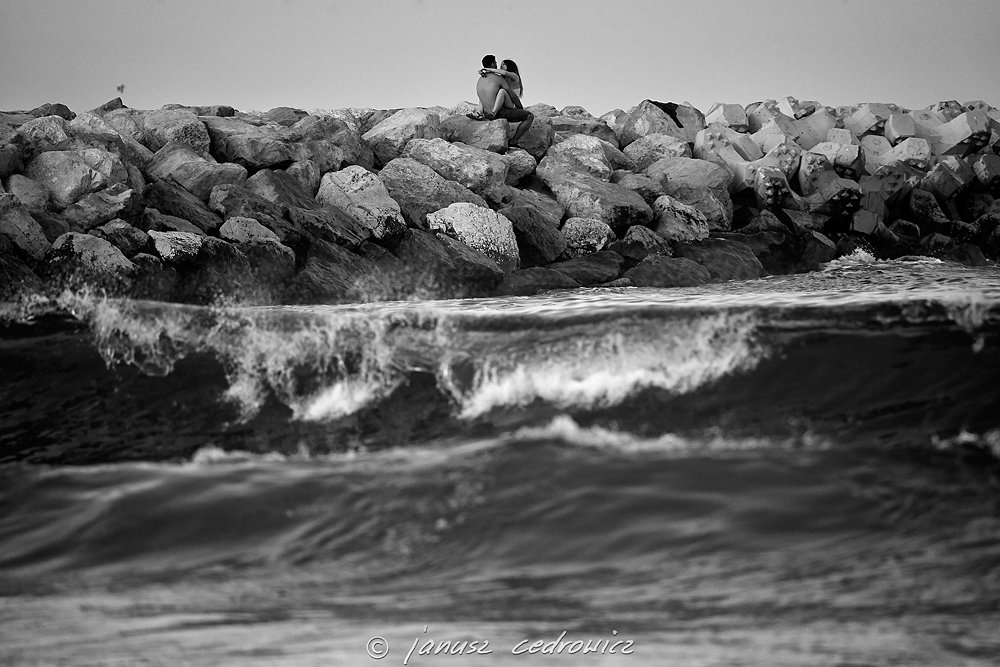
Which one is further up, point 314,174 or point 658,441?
point 314,174

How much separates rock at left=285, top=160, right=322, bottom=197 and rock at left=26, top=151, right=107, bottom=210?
6.48ft

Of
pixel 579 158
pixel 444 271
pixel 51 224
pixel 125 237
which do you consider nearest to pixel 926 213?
pixel 579 158


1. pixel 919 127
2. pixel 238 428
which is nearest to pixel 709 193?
pixel 919 127

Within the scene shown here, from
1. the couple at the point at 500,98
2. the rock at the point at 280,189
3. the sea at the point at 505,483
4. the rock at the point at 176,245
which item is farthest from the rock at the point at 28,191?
A: the couple at the point at 500,98

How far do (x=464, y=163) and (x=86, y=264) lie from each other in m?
4.53

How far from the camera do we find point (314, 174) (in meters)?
10.7

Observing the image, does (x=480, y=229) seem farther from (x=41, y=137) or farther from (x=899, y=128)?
(x=899, y=128)

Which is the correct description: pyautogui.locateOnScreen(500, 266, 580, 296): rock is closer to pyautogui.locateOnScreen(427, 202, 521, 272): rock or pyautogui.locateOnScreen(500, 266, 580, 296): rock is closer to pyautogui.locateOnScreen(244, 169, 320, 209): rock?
pyautogui.locateOnScreen(427, 202, 521, 272): rock

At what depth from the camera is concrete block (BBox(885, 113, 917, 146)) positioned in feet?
53.0

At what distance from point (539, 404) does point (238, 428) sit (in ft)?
5.06

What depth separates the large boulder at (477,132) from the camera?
12.5m

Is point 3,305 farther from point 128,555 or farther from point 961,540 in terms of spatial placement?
point 961,540

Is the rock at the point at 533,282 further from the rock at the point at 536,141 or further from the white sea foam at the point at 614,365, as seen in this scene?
the white sea foam at the point at 614,365

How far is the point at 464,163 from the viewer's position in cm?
1127
